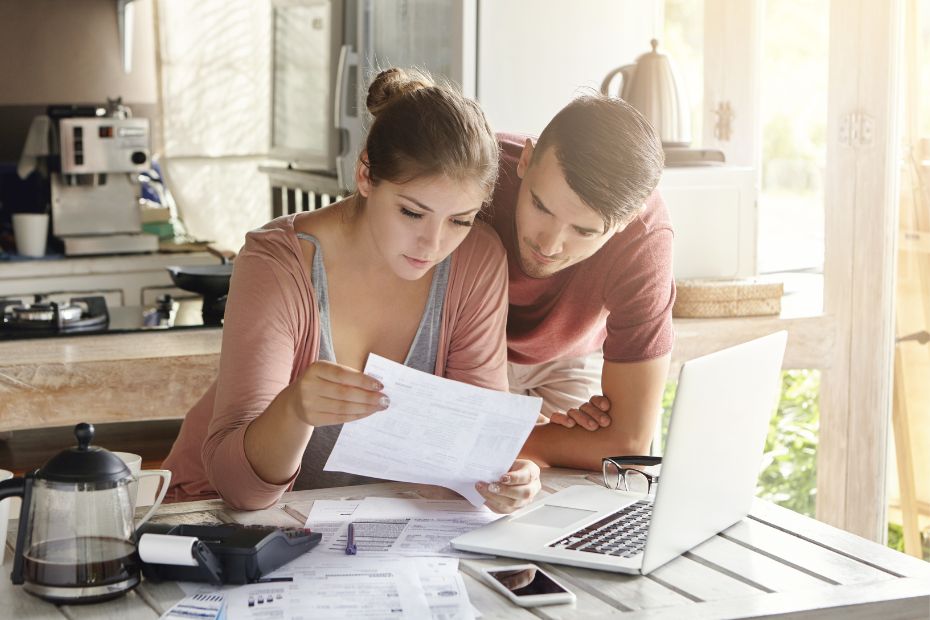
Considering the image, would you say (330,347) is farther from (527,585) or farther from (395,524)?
Result: (527,585)

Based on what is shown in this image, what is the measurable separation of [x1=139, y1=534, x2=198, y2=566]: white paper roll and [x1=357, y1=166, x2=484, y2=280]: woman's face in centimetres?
56

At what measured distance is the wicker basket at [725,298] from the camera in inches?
122

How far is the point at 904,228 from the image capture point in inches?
119

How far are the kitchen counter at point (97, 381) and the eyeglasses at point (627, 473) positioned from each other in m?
1.23

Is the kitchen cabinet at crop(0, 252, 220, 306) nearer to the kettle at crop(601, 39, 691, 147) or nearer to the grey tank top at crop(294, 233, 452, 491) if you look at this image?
the kettle at crop(601, 39, 691, 147)

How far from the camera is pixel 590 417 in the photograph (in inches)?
76.3

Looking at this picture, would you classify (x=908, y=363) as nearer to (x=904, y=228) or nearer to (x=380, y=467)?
(x=904, y=228)

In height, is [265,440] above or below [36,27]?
below

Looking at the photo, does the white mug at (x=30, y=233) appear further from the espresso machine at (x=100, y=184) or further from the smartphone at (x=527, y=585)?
the smartphone at (x=527, y=585)

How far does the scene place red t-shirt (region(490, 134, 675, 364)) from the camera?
1973mm

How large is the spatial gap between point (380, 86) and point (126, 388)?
115 cm

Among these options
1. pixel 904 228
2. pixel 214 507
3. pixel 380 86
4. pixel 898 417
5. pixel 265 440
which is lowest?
pixel 898 417

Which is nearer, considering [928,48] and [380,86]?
[380,86]

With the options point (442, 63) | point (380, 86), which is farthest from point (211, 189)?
point (380, 86)
